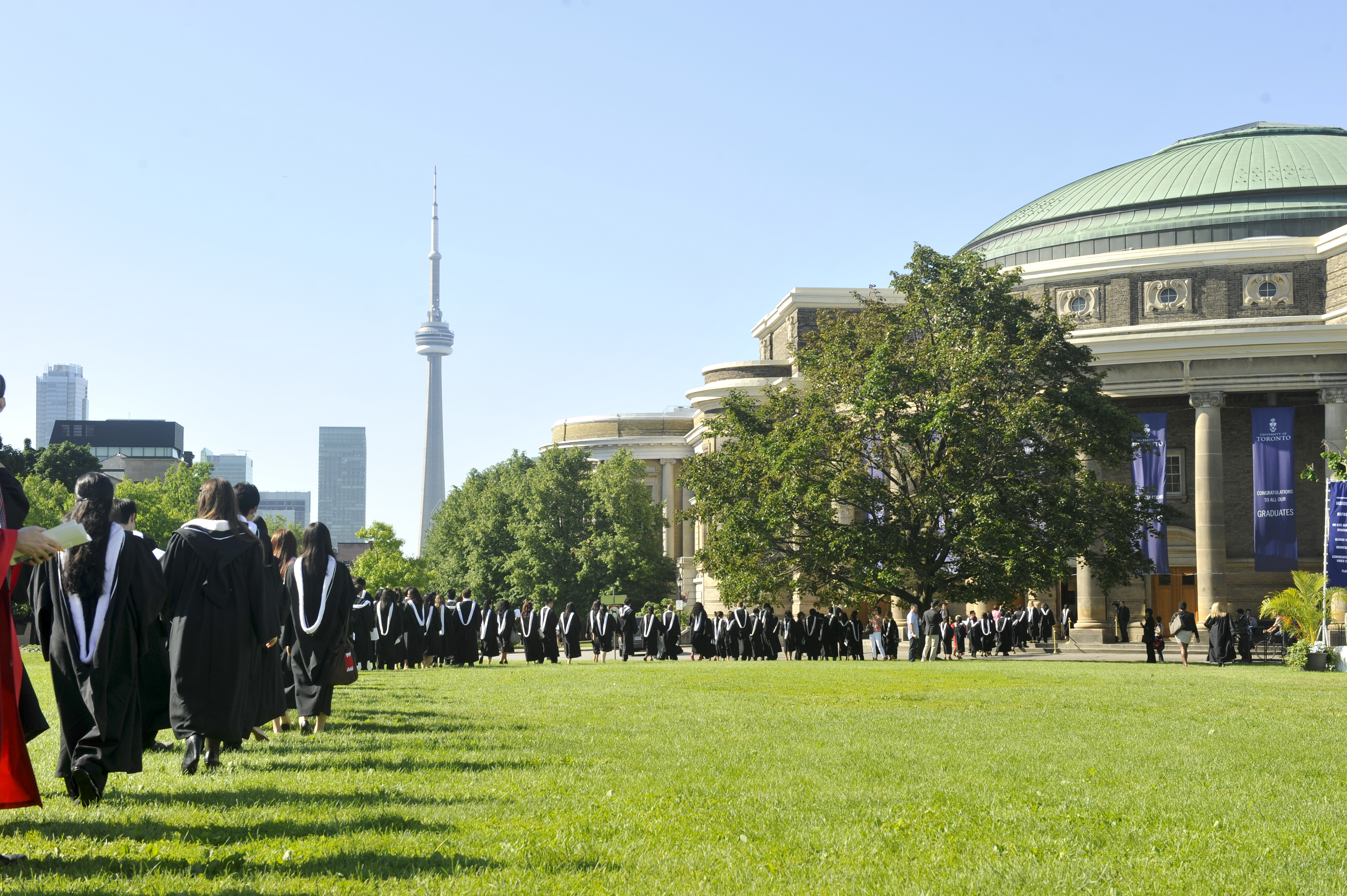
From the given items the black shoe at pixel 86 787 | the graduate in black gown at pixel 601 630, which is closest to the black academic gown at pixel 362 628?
the graduate in black gown at pixel 601 630

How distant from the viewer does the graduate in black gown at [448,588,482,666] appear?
32.0 metres

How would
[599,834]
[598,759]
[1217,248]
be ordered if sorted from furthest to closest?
[1217,248]
[598,759]
[599,834]

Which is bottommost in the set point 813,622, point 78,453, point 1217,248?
point 813,622

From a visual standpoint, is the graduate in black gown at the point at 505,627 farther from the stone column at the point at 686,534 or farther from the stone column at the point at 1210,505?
the stone column at the point at 686,534

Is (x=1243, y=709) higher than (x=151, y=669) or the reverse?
the reverse

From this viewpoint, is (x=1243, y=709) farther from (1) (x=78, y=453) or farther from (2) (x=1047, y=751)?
(1) (x=78, y=453)

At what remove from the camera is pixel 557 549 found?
6588cm

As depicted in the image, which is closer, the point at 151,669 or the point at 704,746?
the point at 151,669

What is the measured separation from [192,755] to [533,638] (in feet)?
87.1

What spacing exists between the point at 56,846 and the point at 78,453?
69.5 meters

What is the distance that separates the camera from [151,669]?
9.16 metres

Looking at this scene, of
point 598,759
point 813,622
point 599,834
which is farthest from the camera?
point 813,622

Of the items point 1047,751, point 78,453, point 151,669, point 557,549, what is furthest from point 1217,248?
point 78,453

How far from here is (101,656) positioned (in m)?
7.72
